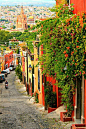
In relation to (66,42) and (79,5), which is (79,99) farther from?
(79,5)

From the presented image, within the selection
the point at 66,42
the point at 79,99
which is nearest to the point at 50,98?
the point at 79,99

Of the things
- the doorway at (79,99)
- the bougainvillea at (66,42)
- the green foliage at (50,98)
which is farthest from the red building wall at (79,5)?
the green foliage at (50,98)

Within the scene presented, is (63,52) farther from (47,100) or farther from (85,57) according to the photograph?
(47,100)

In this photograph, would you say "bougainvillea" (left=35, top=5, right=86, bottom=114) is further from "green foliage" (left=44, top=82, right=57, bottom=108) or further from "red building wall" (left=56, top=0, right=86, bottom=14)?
"green foliage" (left=44, top=82, right=57, bottom=108)

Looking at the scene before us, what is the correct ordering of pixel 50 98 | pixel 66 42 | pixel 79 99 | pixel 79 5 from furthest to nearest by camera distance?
pixel 50 98, pixel 79 99, pixel 79 5, pixel 66 42

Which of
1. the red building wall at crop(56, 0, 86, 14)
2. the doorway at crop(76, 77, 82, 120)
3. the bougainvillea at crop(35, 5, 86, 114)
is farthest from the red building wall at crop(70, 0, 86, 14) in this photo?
the doorway at crop(76, 77, 82, 120)

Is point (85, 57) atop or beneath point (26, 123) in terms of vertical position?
atop

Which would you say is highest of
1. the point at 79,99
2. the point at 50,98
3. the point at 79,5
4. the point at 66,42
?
the point at 79,5

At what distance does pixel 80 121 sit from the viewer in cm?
1280

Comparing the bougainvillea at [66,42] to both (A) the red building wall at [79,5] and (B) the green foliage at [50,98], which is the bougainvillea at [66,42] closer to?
(A) the red building wall at [79,5]

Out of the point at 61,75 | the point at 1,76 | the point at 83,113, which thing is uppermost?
the point at 61,75

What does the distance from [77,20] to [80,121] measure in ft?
15.6

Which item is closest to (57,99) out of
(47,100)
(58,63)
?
(47,100)

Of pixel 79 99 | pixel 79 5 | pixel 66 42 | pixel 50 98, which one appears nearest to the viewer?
pixel 66 42
